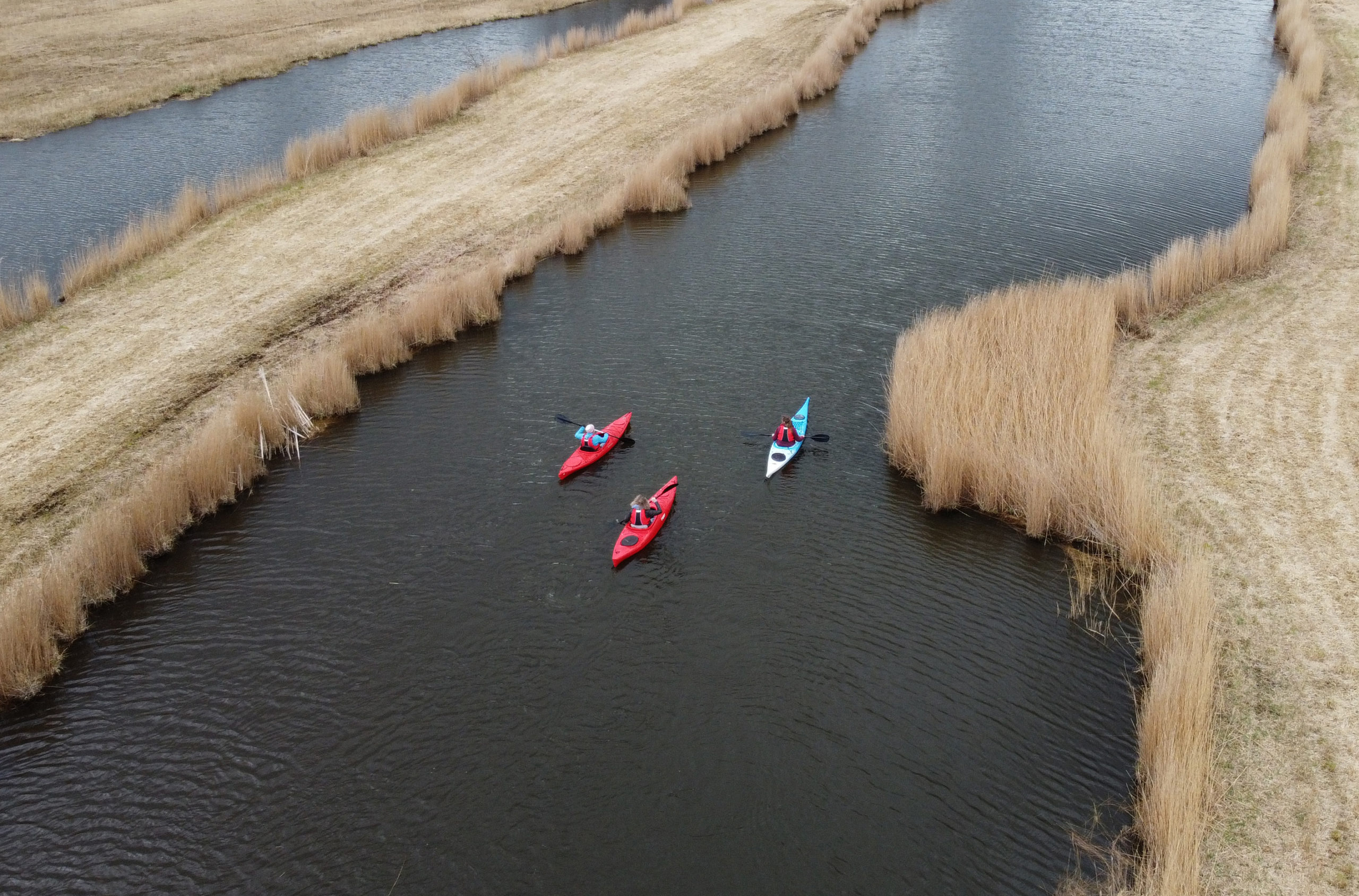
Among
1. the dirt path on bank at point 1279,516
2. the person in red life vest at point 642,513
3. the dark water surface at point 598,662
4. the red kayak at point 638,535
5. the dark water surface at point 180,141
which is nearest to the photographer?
the dirt path on bank at point 1279,516

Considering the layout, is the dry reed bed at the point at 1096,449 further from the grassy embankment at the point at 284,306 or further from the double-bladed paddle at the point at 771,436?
the grassy embankment at the point at 284,306

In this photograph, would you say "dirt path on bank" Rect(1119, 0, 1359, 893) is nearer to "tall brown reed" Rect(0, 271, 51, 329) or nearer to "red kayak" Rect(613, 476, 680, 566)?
"red kayak" Rect(613, 476, 680, 566)

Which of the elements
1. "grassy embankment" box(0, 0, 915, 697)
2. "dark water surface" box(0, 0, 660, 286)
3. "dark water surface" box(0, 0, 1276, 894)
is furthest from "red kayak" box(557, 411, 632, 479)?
"dark water surface" box(0, 0, 660, 286)

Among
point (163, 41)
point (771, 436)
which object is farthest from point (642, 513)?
point (163, 41)

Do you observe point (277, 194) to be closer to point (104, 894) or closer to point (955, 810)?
point (104, 894)

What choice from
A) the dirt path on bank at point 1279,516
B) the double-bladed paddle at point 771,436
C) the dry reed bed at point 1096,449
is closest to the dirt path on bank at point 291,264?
the double-bladed paddle at point 771,436

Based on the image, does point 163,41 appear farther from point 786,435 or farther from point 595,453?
point 786,435

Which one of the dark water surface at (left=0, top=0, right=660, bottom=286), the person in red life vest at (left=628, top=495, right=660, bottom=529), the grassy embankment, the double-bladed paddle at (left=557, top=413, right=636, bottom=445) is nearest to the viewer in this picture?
the person in red life vest at (left=628, top=495, right=660, bottom=529)
